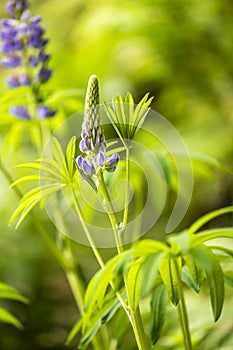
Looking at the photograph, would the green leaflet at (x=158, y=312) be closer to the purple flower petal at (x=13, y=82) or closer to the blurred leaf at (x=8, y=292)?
the blurred leaf at (x=8, y=292)

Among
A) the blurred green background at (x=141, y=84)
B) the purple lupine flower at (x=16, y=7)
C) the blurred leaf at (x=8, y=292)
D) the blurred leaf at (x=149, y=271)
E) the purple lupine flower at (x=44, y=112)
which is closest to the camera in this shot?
the blurred leaf at (x=149, y=271)

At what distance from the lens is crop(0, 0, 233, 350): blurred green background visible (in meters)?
2.12

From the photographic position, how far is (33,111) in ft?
4.12

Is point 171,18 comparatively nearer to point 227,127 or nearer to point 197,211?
point 227,127

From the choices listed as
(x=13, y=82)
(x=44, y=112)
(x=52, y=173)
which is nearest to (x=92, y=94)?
(x=52, y=173)

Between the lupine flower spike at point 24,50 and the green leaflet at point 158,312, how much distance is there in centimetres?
49

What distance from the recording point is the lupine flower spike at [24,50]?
4.16 ft

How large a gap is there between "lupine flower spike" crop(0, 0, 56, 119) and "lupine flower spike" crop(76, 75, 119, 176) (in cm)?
44

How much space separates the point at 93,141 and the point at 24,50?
0.54 meters

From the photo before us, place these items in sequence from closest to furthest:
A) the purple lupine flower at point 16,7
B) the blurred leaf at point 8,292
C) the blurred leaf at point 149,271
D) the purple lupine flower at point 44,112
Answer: the blurred leaf at point 149,271, the blurred leaf at point 8,292, the purple lupine flower at point 44,112, the purple lupine flower at point 16,7

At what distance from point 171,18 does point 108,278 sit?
1.88m

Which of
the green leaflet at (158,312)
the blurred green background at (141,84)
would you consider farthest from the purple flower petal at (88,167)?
the blurred green background at (141,84)

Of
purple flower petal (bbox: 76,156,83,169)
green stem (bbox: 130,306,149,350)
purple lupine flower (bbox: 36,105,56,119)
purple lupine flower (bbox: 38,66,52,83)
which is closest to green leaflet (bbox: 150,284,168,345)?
green stem (bbox: 130,306,149,350)

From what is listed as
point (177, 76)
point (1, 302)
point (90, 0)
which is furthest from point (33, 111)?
point (90, 0)
